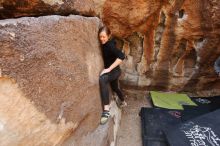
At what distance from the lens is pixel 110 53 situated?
7.65ft

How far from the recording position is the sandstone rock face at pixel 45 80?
4.31 ft

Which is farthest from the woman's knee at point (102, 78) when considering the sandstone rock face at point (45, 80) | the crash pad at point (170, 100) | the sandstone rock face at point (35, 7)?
the crash pad at point (170, 100)

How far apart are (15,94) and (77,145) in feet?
2.23

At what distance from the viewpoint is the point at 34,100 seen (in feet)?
4.74

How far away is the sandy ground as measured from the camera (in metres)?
2.54

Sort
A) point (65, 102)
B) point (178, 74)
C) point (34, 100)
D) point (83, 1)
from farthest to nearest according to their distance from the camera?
point (178, 74), point (83, 1), point (65, 102), point (34, 100)

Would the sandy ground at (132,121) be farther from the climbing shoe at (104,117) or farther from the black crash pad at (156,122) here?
the climbing shoe at (104,117)

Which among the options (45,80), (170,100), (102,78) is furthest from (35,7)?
(170,100)

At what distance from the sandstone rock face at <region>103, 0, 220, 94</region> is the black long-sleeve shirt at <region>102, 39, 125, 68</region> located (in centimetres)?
43

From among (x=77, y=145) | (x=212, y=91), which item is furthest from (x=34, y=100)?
(x=212, y=91)

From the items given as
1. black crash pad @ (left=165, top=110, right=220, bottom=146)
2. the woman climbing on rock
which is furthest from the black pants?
black crash pad @ (left=165, top=110, right=220, bottom=146)

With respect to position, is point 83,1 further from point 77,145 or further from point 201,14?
point 201,14

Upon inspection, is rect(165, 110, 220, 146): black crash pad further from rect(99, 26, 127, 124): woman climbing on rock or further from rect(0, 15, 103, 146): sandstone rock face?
rect(0, 15, 103, 146): sandstone rock face

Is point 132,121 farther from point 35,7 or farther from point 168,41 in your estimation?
point 35,7
